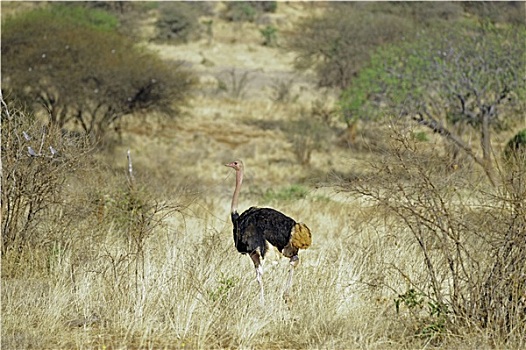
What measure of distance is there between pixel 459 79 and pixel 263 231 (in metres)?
15.6

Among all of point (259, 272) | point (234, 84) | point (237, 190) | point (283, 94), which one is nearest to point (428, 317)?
point (259, 272)

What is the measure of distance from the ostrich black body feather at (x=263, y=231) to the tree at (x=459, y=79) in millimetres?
13416

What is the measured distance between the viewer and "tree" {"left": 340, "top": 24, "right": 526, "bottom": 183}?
21000 mm

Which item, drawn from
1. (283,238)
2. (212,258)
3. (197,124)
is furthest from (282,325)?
(197,124)

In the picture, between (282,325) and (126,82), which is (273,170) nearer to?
(126,82)

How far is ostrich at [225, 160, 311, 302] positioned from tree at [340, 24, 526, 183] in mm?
13420

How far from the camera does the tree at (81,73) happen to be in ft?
82.4

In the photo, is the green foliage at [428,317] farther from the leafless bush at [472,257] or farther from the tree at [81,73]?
the tree at [81,73]

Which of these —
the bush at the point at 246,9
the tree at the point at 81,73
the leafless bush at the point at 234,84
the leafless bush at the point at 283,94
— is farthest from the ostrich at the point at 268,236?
the bush at the point at 246,9

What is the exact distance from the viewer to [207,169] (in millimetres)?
25641

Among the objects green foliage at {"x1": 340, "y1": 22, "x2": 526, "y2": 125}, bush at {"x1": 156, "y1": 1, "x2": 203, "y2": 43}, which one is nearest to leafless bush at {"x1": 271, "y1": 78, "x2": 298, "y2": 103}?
green foliage at {"x1": 340, "y1": 22, "x2": 526, "y2": 125}

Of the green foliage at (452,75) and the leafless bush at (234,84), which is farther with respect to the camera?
the leafless bush at (234,84)

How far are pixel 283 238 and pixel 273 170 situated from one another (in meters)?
19.0

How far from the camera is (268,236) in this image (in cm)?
696
